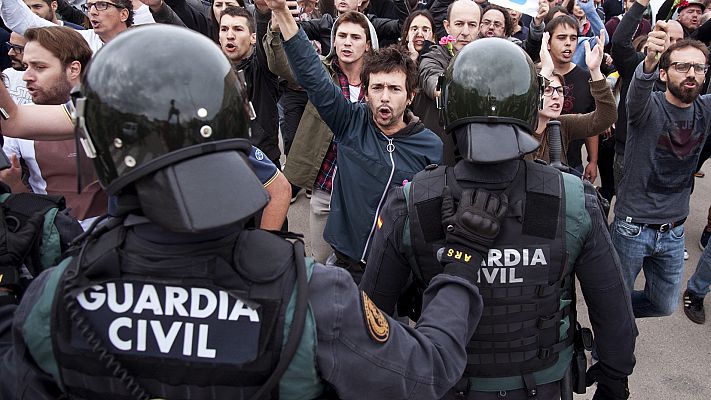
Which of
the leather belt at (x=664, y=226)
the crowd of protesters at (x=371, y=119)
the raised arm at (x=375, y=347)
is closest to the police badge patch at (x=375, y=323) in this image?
the raised arm at (x=375, y=347)

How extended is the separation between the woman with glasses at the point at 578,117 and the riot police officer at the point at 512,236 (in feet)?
4.59

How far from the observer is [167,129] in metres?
1.21

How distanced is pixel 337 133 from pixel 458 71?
4.33 feet

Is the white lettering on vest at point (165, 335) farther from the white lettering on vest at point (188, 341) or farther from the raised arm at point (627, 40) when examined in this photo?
the raised arm at point (627, 40)

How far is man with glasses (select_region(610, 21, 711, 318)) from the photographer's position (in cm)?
346

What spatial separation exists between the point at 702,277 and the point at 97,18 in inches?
190

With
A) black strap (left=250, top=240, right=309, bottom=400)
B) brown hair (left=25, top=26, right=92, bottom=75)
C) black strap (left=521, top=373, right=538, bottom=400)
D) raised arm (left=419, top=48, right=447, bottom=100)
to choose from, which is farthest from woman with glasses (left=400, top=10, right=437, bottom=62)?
black strap (left=250, top=240, right=309, bottom=400)

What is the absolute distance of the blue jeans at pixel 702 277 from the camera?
410 cm

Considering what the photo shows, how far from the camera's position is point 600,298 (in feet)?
6.41

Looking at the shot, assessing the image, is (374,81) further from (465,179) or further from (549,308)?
(549,308)

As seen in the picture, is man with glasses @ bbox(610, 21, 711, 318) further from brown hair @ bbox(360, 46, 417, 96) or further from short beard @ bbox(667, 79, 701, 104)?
brown hair @ bbox(360, 46, 417, 96)

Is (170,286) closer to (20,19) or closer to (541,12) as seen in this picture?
(20,19)

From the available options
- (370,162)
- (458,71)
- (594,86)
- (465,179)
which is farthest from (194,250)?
(594,86)

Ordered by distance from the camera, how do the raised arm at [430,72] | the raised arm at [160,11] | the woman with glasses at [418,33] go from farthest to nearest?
1. the woman with glasses at [418,33]
2. the raised arm at [160,11]
3. the raised arm at [430,72]
